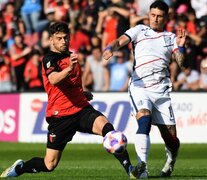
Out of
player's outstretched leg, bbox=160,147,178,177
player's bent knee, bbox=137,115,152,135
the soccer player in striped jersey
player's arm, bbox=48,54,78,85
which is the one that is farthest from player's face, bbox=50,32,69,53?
player's outstretched leg, bbox=160,147,178,177

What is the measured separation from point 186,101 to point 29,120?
4.02 metres

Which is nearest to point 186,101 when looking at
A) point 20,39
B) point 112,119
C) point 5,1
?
point 112,119

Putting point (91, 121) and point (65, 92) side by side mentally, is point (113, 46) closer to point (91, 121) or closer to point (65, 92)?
point (65, 92)

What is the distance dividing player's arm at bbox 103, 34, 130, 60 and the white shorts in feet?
2.44

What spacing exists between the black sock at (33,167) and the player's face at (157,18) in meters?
2.42

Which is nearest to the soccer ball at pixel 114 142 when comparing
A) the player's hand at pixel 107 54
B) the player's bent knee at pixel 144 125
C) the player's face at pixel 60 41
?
the player's bent knee at pixel 144 125

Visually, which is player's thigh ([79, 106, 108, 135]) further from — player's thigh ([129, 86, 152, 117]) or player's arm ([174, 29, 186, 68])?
player's arm ([174, 29, 186, 68])

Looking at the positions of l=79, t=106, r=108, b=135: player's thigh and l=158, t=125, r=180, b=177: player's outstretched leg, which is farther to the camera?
l=158, t=125, r=180, b=177: player's outstretched leg

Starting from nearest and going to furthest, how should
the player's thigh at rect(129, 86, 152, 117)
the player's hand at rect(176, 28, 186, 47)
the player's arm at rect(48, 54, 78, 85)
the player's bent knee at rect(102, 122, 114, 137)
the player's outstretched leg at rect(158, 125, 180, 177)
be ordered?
the player's arm at rect(48, 54, 78, 85) < the player's bent knee at rect(102, 122, 114, 137) < the player's thigh at rect(129, 86, 152, 117) < the player's hand at rect(176, 28, 186, 47) < the player's outstretched leg at rect(158, 125, 180, 177)

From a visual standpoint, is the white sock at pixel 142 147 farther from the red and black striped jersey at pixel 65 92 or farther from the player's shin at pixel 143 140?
the red and black striped jersey at pixel 65 92

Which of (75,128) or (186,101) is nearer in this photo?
(75,128)

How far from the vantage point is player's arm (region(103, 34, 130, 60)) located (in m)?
10.9

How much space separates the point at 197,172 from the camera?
1276 centimetres

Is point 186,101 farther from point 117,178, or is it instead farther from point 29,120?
point 117,178
